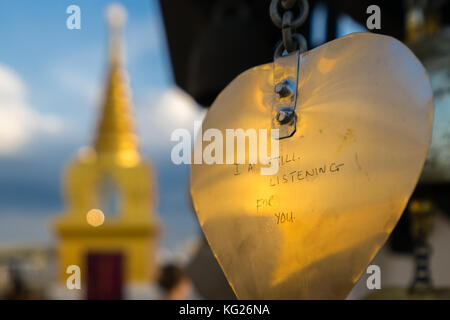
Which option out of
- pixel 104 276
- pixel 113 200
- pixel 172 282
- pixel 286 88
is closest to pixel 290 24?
pixel 286 88

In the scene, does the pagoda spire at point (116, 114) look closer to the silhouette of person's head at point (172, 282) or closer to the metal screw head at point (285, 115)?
the silhouette of person's head at point (172, 282)

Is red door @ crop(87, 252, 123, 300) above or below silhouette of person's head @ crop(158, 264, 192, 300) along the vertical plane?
below

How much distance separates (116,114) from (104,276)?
2483 mm

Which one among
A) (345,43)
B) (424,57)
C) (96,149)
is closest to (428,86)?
(345,43)

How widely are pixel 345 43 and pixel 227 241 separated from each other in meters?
0.16

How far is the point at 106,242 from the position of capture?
560 centimetres

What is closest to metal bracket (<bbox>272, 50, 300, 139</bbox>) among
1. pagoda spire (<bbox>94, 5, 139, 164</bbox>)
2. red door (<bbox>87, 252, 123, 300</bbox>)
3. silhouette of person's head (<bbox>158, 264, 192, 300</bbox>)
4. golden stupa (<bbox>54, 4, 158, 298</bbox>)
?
silhouette of person's head (<bbox>158, 264, 192, 300</bbox>)

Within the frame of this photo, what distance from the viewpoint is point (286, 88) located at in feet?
1.07

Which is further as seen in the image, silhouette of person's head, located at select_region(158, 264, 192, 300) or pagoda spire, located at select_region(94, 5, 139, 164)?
pagoda spire, located at select_region(94, 5, 139, 164)

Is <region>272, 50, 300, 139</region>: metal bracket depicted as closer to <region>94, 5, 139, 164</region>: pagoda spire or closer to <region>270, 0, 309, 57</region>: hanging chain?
<region>270, 0, 309, 57</region>: hanging chain

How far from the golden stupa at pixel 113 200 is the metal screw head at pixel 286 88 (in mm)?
4907

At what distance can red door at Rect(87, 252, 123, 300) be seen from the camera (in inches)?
145

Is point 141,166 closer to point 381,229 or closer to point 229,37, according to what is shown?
point 229,37

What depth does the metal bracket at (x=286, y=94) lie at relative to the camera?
322 mm
